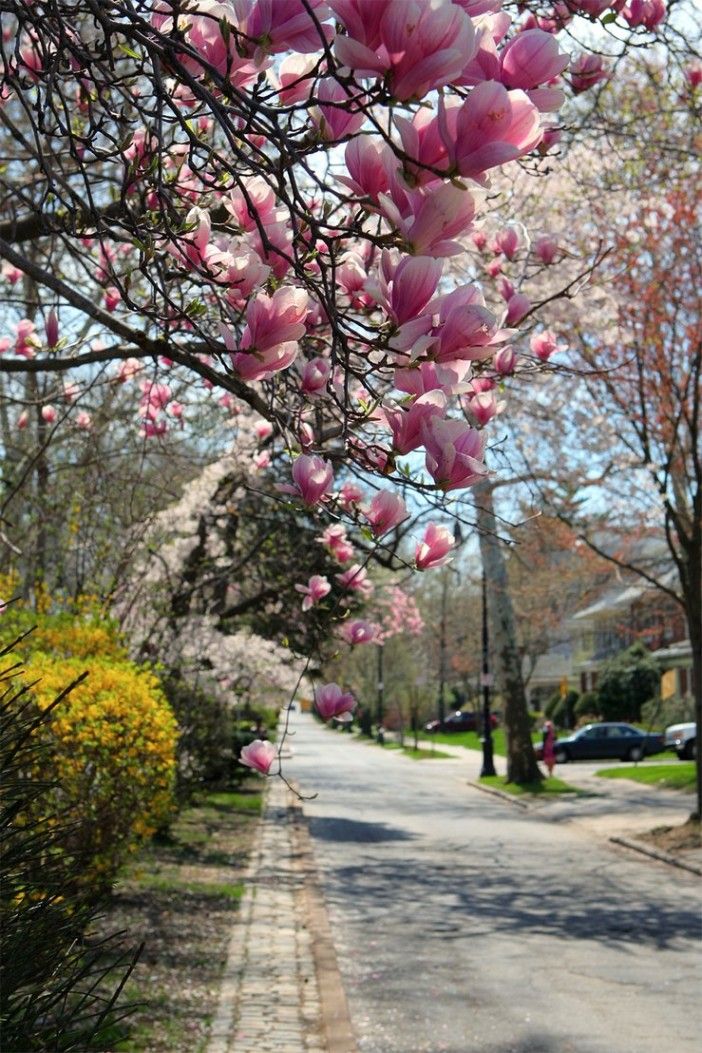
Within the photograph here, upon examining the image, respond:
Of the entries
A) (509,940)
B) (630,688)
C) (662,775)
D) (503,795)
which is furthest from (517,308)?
(630,688)

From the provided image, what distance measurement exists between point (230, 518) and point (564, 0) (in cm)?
1263

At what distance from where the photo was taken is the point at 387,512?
3.36 meters

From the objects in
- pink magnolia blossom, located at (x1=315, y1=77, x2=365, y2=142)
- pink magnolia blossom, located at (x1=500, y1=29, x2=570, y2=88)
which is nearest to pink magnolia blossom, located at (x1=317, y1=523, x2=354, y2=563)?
pink magnolia blossom, located at (x1=315, y1=77, x2=365, y2=142)

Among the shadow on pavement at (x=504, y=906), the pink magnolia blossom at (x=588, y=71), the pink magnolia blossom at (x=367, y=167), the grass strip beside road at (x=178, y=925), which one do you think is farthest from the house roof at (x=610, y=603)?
the pink magnolia blossom at (x=367, y=167)

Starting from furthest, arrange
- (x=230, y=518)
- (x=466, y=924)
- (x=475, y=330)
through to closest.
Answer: (x=230, y=518) < (x=466, y=924) < (x=475, y=330)

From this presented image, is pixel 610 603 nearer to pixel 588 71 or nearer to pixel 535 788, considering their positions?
pixel 535 788

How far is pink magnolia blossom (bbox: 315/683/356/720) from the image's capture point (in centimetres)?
417

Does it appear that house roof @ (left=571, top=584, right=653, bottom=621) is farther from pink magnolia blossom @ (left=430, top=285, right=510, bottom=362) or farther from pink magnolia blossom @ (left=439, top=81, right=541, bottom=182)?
pink magnolia blossom @ (left=439, top=81, right=541, bottom=182)

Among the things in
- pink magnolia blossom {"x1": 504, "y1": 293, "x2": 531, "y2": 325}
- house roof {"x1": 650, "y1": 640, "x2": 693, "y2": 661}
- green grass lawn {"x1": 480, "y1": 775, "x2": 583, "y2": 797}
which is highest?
house roof {"x1": 650, "y1": 640, "x2": 693, "y2": 661}

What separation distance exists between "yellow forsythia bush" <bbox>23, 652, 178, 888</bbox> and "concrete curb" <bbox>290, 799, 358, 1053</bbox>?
1614mm

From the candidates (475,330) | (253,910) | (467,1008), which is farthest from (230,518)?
(475,330)

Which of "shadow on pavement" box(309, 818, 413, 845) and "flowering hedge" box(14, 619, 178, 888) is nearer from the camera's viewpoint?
"flowering hedge" box(14, 619, 178, 888)

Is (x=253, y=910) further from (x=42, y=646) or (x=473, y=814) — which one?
(x=473, y=814)

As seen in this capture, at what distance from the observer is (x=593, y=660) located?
70375mm
